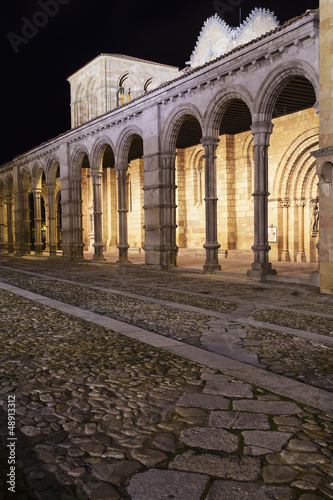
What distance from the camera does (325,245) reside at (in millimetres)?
9945

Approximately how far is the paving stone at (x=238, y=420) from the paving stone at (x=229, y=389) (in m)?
0.39

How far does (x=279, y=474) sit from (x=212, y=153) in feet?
43.3

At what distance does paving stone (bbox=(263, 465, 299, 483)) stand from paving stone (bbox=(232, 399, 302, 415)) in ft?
2.61

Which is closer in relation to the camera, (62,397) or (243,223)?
(62,397)

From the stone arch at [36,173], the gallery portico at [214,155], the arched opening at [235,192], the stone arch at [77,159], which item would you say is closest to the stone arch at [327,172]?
the gallery portico at [214,155]

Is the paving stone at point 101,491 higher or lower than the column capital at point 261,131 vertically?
lower

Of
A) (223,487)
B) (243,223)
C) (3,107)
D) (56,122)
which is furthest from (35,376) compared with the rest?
(56,122)

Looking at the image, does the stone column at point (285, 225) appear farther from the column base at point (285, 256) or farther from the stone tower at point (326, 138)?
the stone tower at point (326, 138)

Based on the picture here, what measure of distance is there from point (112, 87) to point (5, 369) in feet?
83.4

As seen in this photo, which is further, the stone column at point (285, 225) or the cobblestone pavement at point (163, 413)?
the stone column at point (285, 225)

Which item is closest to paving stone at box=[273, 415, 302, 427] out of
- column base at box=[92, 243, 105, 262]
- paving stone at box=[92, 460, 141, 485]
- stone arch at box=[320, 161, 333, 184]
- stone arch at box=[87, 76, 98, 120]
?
paving stone at box=[92, 460, 141, 485]

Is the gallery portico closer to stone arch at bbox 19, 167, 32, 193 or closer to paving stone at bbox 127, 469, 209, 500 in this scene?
stone arch at bbox 19, 167, 32, 193

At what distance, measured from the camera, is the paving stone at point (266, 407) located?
3496mm

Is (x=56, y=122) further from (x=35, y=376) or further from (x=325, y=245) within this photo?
(x=35, y=376)
